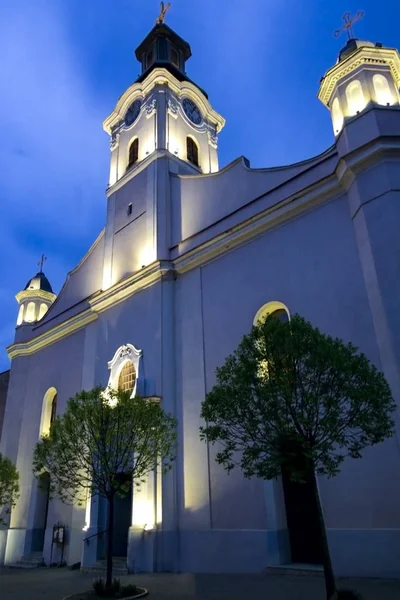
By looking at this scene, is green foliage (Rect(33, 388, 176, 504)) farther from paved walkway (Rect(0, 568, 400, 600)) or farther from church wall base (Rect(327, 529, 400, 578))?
church wall base (Rect(327, 529, 400, 578))

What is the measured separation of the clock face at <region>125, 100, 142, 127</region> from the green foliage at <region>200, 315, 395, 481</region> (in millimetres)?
19036

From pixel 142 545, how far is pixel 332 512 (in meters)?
6.41

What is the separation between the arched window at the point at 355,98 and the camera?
1468cm

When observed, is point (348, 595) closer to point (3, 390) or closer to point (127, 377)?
point (127, 377)

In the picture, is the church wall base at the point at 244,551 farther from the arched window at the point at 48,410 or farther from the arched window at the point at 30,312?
the arched window at the point at 30,312

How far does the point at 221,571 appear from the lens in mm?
13555

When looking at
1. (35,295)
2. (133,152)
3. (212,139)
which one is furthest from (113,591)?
(212,139)

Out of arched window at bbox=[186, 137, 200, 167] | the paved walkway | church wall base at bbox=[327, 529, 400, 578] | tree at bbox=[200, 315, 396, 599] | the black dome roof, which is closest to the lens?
tree at bbox=[200, 315, 396, 599]

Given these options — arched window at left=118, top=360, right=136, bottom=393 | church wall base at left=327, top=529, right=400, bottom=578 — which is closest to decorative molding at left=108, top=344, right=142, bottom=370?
arched window at left=118, top=360, right=136, bottom=393

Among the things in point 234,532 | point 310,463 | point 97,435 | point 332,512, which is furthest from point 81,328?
point 310,463

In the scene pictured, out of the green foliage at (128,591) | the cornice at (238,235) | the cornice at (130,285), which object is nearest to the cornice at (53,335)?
the cornice at (238,235)

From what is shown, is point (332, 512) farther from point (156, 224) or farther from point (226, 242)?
point (156, 224)

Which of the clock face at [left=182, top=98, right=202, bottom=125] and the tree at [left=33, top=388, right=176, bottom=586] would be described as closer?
the tree at [left=33, top=388, right=176, bottom=586]

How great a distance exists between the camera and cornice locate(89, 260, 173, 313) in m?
18.6
